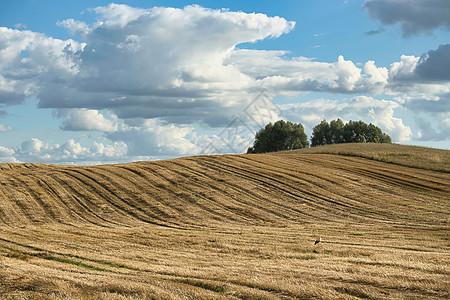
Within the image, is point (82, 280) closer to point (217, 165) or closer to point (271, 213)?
point (271, 213)

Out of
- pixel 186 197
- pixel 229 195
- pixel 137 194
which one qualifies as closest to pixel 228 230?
pixel 229 195

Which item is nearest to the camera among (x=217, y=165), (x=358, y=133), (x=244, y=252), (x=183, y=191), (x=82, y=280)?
(x=82, y=280)

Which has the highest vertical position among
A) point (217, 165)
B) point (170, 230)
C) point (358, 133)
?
point (358, 133)

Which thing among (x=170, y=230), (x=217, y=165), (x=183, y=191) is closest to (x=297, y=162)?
(x=217, y=165)

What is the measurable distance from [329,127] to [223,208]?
3366 inches

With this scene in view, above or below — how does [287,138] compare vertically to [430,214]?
above

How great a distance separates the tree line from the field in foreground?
46849 millimetres

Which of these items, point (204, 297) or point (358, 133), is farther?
point (358, 133)

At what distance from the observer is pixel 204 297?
1099 cm

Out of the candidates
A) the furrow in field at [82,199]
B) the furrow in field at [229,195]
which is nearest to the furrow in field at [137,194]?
the furrow in field at [82,199]

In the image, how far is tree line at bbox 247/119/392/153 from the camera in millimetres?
97438

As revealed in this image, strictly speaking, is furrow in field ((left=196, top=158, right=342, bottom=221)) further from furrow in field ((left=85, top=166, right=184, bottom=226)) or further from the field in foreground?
furrow in field ((left=85, top=166, right=184, bottom=226))

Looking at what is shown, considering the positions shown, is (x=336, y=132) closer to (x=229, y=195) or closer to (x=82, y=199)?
(x=229, y=195)

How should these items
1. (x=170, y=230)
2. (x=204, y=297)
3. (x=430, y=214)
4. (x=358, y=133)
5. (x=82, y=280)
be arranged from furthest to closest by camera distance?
(x=358, y=133) → (x=430, y=214) → (x=170, y=230) → (x=82, y=280) → (x=204, y=297)
